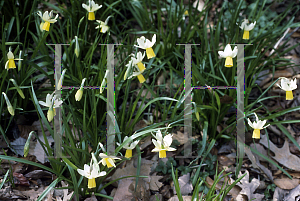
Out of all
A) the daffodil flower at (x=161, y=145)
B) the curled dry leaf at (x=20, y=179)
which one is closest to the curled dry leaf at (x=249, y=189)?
the daffodil flower at (x=161, y=145)

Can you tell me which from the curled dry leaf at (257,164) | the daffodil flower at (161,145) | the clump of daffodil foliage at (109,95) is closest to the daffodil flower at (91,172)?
the clump of daffodil foliage at (109,95)

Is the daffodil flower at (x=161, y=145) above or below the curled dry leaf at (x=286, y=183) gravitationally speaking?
above

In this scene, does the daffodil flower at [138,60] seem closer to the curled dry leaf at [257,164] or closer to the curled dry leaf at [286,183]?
the curled dry leaf at [257,164]

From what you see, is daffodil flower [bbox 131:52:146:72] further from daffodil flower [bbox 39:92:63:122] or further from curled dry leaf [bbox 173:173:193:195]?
curled dry leaf [bbox 173:173:193:195]

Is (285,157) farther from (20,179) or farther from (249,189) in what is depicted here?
(20,179)

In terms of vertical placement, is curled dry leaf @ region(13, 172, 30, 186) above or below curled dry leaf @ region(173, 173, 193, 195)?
above

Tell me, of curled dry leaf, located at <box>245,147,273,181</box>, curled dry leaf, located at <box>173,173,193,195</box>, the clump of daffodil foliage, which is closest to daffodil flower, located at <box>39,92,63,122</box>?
the clump of daffodil foliage

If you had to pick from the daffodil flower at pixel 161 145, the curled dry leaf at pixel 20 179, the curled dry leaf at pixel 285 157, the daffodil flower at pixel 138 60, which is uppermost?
the daffodil flower at pixel 138 60

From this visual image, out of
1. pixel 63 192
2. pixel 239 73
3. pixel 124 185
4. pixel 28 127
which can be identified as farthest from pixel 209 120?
pixel 28 127

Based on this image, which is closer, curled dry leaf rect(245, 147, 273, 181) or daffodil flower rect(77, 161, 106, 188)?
daffodil flower rect(77, 161, 106, 188)

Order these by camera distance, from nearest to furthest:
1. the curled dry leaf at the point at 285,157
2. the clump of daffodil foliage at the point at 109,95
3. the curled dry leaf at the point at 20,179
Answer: the clump of daffodil foliage at the point at 109,95 → the curled dry leaf at the point at 20,179 → the curled dry leaf at the point at 285,157

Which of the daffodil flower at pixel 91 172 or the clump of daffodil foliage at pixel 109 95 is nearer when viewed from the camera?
the daffodil flower at pixel 91 172

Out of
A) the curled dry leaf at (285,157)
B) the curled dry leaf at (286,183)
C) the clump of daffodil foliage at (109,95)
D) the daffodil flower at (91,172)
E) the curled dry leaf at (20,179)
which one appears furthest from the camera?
the curled dry leaf at (285,157)

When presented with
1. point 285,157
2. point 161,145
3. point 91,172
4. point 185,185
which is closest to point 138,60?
point 161,145
